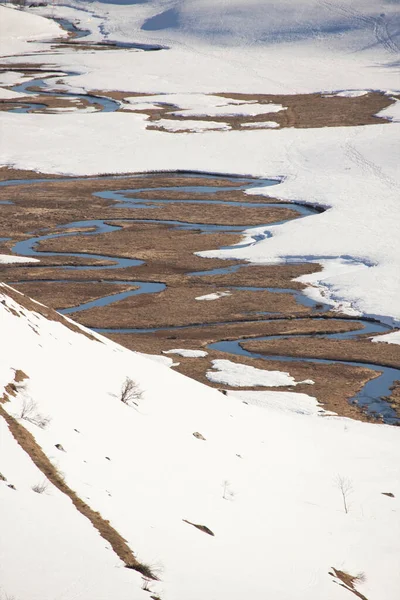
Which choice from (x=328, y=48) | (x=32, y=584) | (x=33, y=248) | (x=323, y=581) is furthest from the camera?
(x=328, y=48)

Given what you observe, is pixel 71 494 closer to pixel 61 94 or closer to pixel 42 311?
pixel 42 311

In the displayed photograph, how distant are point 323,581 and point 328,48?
84070mm

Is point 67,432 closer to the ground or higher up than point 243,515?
higher up

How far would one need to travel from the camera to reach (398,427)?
59.9ft

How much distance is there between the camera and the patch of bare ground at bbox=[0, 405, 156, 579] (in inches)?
318

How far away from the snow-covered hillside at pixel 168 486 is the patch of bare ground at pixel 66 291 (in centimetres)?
1271

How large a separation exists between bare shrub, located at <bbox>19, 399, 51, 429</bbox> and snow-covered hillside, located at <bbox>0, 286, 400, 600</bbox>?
33 millimetres

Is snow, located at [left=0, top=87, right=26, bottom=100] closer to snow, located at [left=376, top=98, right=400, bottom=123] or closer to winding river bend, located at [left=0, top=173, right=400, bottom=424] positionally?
winding river bend, located at [left=0, top=173, right=400, bottom=424]

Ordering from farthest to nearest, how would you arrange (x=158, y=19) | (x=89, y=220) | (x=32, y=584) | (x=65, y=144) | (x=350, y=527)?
(x=158, y=19) → (x=65, y=144) → (x=89, y=220) → (x=350, y=527) → (x=32, y=584)

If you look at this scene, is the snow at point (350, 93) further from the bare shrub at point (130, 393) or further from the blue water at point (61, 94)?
the bare shrub at point (130, 393)

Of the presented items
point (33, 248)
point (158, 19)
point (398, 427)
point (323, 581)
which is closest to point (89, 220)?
point (33, 248)

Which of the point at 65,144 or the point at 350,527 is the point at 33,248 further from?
the point at 350,527

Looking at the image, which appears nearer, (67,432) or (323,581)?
(323,581)

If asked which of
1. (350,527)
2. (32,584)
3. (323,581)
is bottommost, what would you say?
(350,527)
